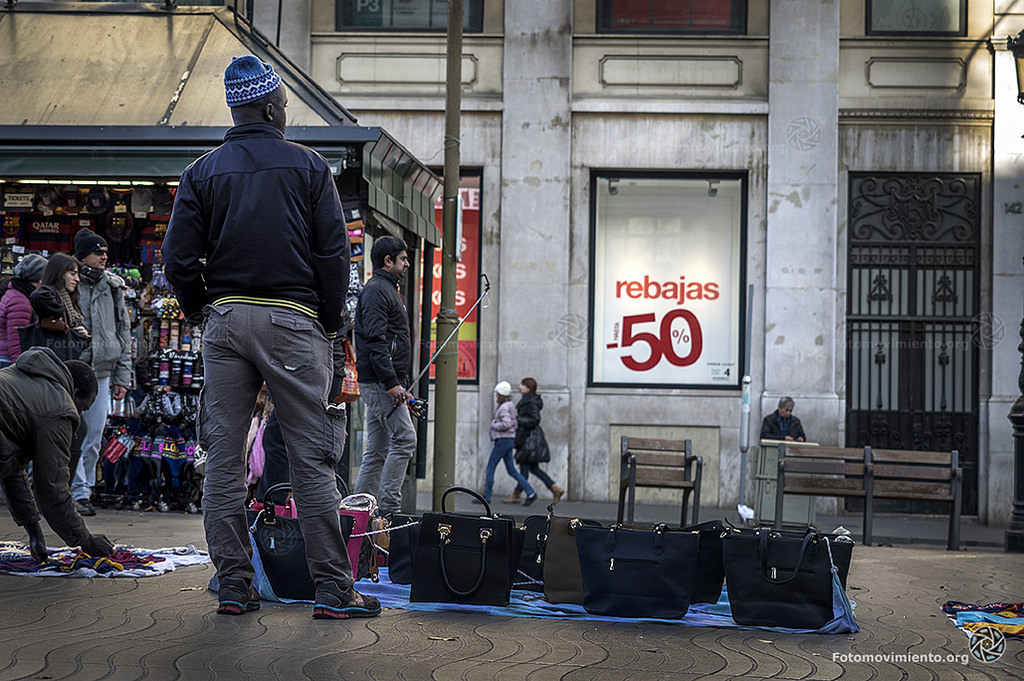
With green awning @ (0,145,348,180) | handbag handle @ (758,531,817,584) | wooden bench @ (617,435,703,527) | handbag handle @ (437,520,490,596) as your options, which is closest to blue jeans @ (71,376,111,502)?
green awning @ (0,145,348,180)

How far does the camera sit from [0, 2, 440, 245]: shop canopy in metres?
9.72

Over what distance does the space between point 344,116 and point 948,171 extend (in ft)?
29.3

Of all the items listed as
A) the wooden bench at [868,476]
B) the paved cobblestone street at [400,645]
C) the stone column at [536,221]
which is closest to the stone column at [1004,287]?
the wooden bench at [868,476]

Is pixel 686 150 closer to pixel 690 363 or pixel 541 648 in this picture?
pixel 690 363

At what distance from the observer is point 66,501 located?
236 inches

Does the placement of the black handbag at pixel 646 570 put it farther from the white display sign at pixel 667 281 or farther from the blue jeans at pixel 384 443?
the white display sign at pixel 667 281

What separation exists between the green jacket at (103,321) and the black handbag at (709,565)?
5.77 metres

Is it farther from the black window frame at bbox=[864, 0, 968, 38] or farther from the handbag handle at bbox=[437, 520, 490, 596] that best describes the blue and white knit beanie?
the black window frame at bbox=[864, 0, 968, 38]

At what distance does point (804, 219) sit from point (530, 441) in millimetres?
4560

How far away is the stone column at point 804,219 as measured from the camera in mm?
15258

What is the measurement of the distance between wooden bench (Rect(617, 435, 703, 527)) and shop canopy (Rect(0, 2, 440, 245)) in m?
2.99

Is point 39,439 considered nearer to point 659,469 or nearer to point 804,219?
point 659,469

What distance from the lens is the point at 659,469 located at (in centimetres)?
1161

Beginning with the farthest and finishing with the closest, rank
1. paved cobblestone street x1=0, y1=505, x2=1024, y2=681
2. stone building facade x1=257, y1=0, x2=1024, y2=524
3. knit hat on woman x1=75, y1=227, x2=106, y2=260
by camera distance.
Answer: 1. stone building facade x1=257, y1=0, x2=1024, y2=524
2. knit hat on woman x1=75, y1=227, x2=106, y2=260
3. paved cobblestone street x1=0, y1=505, x2=1024, y2=681
